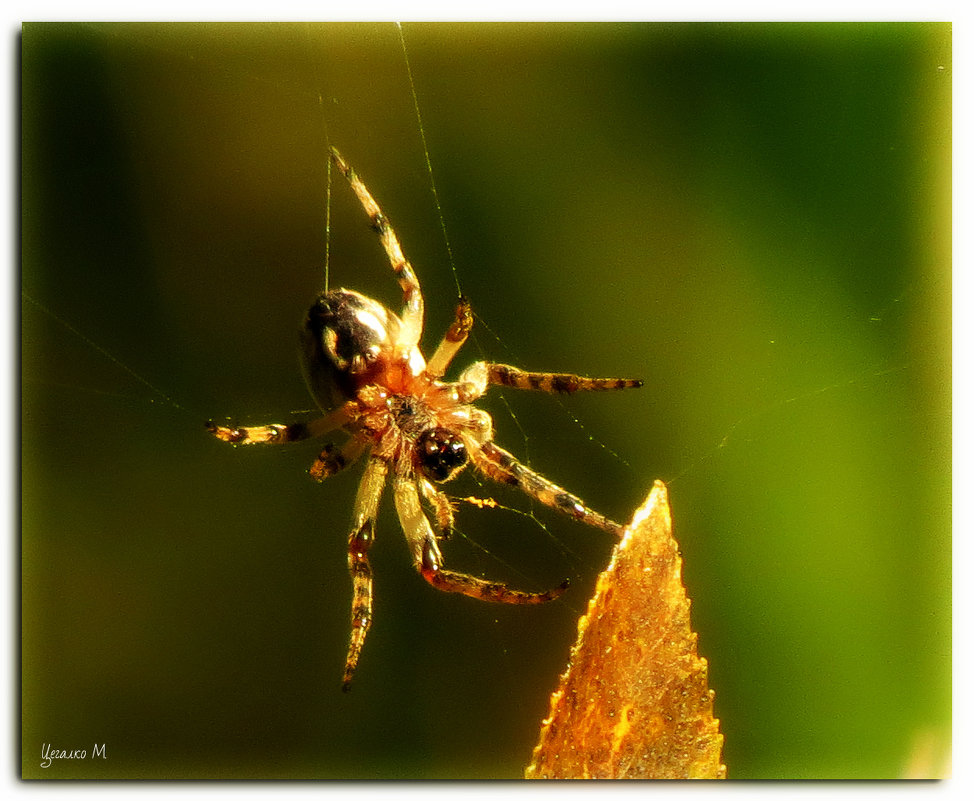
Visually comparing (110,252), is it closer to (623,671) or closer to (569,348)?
(569,348)

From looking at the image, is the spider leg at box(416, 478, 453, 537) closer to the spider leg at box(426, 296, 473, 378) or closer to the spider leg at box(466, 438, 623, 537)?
the spider leg at box(466, 438, 623, 537)

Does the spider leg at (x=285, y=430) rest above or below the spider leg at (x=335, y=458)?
above

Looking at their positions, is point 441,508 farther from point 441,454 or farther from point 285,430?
point 285,430

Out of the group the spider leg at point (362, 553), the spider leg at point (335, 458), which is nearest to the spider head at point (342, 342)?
the spider leg at point (335, 458)

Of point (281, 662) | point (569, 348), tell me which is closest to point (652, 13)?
point (569, 348)

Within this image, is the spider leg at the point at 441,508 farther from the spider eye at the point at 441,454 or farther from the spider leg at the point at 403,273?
the spider leg at the point at 403,273

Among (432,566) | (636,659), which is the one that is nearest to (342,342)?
(432,566)
